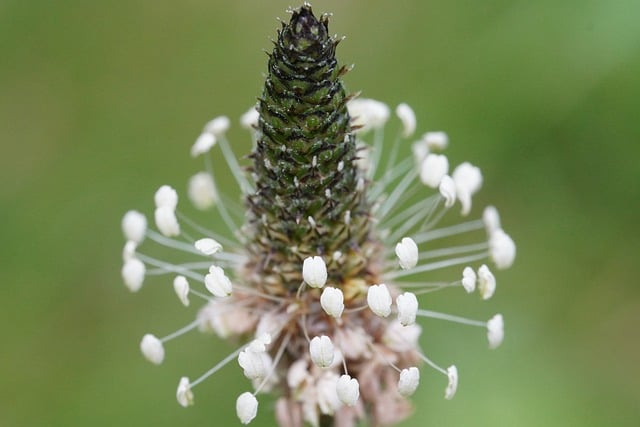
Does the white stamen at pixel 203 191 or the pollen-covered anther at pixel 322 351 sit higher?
the white stamen at pixel 203 191

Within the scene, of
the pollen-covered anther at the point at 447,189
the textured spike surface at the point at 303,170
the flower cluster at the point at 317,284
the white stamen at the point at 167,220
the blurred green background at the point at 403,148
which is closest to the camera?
the textured spike surface at the point at 303,170

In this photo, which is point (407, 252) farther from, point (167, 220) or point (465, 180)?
point (167, 220)

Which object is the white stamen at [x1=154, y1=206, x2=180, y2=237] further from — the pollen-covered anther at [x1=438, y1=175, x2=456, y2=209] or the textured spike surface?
the pollen-covered anther at [x1=438, y1=175, x2=456, y2=209]

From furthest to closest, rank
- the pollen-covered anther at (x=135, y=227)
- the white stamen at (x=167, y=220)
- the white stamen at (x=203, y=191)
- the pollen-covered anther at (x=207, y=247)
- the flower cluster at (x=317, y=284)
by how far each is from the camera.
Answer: the white stamen at (x=203, y=191), the pollen-covered anther at (x=135, y=227), the white stamen at (x=167, y=220), the pollen-covered anther at (x=207, y=247), the flower cluster at (x=317, y=284)

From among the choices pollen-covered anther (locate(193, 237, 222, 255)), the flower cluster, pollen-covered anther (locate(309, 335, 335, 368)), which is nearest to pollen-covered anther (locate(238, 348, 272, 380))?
the flower cluster

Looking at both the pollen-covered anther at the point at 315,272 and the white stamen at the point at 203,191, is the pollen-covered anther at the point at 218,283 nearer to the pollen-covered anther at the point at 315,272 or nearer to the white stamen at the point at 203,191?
the pollen-covered anther at the point at 315,272

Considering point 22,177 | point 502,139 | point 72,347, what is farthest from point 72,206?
point 502,139

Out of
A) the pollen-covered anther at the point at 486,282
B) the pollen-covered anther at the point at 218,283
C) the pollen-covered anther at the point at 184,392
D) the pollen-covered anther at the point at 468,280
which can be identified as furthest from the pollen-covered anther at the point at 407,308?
the pollen-covered anther at the point at 184,392
